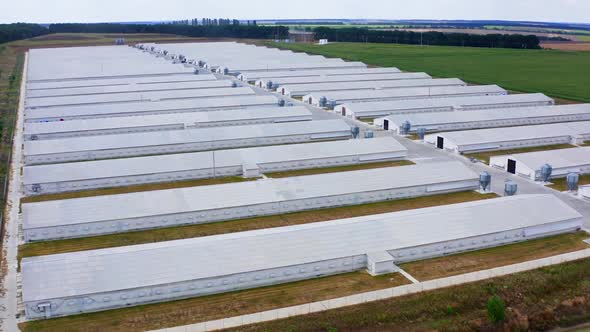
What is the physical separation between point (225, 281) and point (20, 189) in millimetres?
20090

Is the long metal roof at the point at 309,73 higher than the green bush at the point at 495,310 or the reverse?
higher

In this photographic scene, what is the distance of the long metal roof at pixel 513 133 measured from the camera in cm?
4775

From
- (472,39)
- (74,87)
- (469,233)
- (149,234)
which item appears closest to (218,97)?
(74,87)

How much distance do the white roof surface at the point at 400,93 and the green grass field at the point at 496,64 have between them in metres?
10.1

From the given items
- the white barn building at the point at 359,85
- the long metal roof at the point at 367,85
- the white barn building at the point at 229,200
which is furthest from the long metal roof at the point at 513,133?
the long metal roof at the point at 367,85

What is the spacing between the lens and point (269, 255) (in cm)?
2572

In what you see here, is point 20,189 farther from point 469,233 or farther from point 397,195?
point 469,233

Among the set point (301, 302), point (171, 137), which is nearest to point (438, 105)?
point (171, 137)

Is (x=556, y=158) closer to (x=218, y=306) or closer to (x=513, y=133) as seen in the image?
(x=513, y=133)

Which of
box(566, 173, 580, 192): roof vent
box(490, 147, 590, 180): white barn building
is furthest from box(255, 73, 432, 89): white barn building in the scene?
box(566, 173, 580, 192): roof vent

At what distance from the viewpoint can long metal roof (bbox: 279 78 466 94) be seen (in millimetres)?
77188

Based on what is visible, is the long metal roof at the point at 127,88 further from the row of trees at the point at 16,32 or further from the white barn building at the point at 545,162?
the row of trees at the point at 16,32

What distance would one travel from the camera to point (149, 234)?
101 feet

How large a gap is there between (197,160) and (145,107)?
24.4 meters
